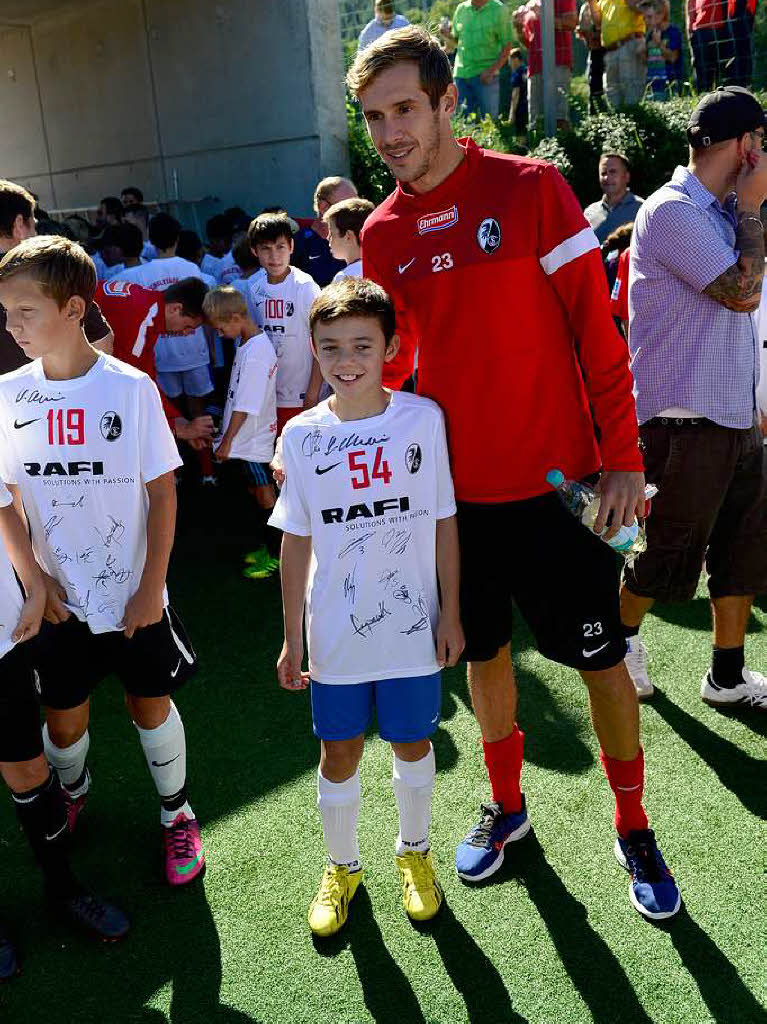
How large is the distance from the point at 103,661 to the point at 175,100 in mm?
10326

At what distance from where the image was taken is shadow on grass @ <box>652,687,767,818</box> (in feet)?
9.65

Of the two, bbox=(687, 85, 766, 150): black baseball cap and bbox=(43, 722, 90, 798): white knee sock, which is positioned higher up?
bbox=(687, 85, 766, 150): black baseball cap

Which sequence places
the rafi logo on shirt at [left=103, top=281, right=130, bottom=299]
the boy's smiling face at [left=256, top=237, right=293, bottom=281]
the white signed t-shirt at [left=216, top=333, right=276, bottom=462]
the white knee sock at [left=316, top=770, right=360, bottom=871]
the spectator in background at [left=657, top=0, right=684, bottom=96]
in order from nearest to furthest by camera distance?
the white knee sock at [left=316, top=770, right=360, bottom=871] → the rafi logo on shirt at [left=103, top=281, right=130, bottom=299] → the white signed t-shirt at [left=216, top=333, right=276, bottom=462] → the boy's smiling face at [left=256, top=237, right=293, bottom=281] → the spectator in background at [left=657, top=0, right=684, bottom=96]

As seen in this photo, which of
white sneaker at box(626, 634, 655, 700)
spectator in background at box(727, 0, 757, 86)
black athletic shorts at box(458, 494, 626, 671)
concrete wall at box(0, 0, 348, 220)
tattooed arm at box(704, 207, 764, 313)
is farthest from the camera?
concrete wall at box(0, 0, 348, 220)

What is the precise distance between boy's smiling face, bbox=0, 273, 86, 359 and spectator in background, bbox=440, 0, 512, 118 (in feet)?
29.3

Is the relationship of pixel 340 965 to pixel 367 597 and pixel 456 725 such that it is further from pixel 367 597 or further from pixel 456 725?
pixel 456 725

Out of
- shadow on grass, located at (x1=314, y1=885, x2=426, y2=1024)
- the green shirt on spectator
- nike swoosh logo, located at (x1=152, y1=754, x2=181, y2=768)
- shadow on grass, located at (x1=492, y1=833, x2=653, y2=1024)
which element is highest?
the green shirt on spectator

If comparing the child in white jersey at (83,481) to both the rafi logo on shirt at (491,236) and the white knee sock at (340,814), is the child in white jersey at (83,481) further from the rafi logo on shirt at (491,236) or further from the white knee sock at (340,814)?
the rafi logo on shirt at (491,236)

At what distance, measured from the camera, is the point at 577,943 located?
2.43m

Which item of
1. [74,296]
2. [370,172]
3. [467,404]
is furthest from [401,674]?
[370,172]

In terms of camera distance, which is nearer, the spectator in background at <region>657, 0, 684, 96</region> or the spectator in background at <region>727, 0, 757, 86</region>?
the spectator in background at <region>727, 0, 757, 86</region>

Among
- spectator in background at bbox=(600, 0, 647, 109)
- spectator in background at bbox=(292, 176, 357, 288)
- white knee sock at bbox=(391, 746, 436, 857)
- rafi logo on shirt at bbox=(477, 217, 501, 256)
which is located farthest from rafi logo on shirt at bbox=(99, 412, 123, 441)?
spectator in background at bbox=(600, 0, 647, 109)

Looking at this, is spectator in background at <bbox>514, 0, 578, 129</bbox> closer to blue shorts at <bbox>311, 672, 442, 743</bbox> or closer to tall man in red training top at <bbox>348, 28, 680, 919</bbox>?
tall man in red training top at <bbox>348, 28, 680, 919</bbox>

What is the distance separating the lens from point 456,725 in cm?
351
